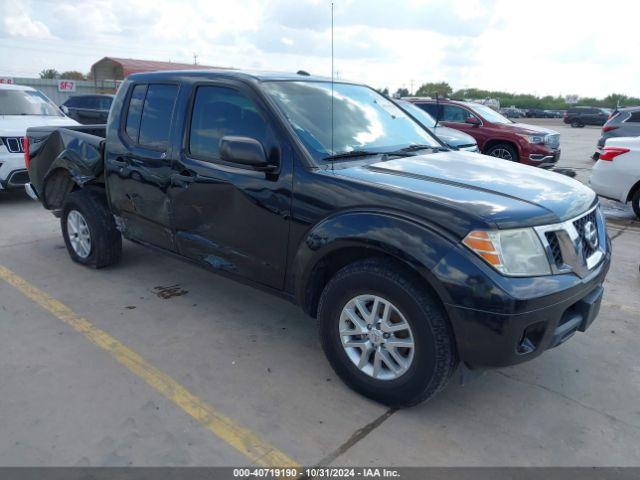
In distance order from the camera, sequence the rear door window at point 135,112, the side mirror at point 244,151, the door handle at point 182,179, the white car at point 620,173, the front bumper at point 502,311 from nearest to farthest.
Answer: the front bumper at point 502,311 < the side mirror at point 244,151 < the door handle at point 182,179 < the rear door window at point 135,112 < the white car at point 620,173

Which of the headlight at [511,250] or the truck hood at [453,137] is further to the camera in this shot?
the truck hood at [453,137]

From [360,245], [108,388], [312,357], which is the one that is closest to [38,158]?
[108,388]

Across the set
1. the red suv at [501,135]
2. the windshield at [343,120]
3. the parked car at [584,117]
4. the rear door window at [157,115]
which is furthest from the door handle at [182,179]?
the parked car at [584,117]

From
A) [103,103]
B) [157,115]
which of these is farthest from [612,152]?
[103,103]

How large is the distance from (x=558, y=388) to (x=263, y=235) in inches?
81.6

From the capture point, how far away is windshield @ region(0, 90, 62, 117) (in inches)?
354

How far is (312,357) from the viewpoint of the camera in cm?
367

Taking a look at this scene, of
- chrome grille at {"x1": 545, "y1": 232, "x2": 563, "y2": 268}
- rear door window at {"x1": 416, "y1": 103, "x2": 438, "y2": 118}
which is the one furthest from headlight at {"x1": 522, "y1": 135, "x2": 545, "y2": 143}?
chrome grille at {"x1": 545, "y1": 232, "x2": 563, "y2": 268}

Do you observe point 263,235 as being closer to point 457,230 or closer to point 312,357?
point 312,357

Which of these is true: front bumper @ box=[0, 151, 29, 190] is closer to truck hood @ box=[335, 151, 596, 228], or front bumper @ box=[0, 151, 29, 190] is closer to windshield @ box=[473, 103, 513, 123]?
truck hood @ box=[335, 151, 596, 228]

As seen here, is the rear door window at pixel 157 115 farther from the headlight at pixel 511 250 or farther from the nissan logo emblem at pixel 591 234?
the nissan logo emblem at pixel 591 234

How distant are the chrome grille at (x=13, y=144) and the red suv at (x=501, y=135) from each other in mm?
7669

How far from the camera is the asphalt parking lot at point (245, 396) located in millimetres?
2719

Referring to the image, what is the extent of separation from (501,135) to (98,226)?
9.12m
